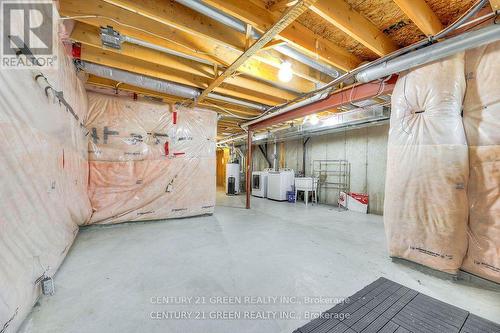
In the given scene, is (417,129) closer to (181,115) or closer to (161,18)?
(161,18)

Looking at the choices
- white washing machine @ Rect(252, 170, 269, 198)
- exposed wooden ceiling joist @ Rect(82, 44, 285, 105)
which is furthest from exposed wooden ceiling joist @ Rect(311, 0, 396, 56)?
white washing machine @ Rect(252, 170, 269, 198)

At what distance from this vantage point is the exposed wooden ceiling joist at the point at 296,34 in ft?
5.46

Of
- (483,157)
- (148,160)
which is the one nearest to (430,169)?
(483,157)

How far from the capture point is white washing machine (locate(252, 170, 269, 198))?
7.42 metres

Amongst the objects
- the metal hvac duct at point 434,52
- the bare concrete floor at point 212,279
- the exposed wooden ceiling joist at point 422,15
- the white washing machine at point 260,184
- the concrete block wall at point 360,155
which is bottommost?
the bare concrete floor at point 212,279

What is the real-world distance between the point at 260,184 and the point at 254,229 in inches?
159

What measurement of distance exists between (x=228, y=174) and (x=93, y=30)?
6.45 metres

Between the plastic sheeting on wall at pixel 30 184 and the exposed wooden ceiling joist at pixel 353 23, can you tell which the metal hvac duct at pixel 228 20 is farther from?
the plastic sheeting on wall at pixel 30 184

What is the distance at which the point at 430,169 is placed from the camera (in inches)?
78.2

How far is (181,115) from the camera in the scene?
13.6ft

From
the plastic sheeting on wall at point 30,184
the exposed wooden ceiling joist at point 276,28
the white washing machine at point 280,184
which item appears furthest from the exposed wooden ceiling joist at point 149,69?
the white washing machine at point 280,184

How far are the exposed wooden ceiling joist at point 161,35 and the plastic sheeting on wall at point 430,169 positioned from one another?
132 centimetres

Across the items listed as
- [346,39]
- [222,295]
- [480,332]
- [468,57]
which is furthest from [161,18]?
[480,332]

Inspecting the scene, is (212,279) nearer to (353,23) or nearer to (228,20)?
(228,20)
